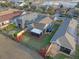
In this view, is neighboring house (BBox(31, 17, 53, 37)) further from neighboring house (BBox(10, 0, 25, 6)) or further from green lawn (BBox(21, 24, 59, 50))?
neighboring house (BBox(10, 0, 25, 6))

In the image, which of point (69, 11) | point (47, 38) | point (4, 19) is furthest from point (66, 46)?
point (69, 11)

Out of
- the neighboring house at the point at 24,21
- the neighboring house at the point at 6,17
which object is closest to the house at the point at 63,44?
the neighboring house at the point at 24,21

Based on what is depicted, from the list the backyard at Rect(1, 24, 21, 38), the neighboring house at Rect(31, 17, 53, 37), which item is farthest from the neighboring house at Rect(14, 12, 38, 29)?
the neighboring house at Rect(31, 17, 53, 37)

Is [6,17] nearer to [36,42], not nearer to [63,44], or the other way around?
[36,42]

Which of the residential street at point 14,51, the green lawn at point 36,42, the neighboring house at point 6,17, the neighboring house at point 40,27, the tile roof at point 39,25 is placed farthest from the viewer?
the neighboring house at point 6,17

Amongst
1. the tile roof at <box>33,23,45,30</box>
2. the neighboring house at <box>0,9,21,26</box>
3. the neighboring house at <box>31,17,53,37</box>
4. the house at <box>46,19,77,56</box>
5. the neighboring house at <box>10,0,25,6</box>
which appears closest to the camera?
the house at <box>46,19,77,56</box>

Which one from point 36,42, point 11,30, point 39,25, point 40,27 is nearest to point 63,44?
point 36,42

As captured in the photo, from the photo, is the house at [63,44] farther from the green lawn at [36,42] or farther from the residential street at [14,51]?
the residential street at [14,51]
